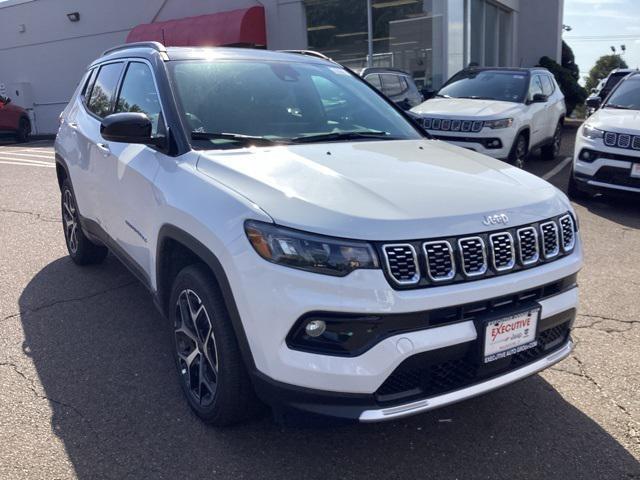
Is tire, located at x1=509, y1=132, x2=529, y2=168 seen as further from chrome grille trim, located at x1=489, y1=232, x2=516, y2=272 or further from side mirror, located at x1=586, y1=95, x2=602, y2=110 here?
chrome grille trim, located at x1=489, y1=232, x2=516, y2=272

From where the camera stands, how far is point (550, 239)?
9.63ft

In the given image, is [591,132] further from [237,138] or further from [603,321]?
[237,138]

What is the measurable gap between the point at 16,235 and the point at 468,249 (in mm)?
5666

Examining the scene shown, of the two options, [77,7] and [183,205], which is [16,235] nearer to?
[183,205]

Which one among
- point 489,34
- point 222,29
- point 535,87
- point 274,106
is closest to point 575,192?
point 535,87

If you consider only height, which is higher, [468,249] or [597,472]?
[468,249]

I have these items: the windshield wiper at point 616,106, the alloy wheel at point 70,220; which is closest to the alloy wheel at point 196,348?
the alloy wheel at point 70,220

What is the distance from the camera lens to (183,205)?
9.86ft

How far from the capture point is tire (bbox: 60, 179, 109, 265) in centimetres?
532

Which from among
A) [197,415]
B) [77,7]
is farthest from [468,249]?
[77,7]

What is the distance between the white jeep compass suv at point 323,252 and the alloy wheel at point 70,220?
1.64 meters

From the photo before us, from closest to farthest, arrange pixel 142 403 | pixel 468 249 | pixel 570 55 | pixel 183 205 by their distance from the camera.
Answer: pixel 468 249
pixel 183 205
pixel 142 403
pixel 570 55

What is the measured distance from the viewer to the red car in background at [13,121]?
19.6 metres

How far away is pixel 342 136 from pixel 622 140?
516cm
